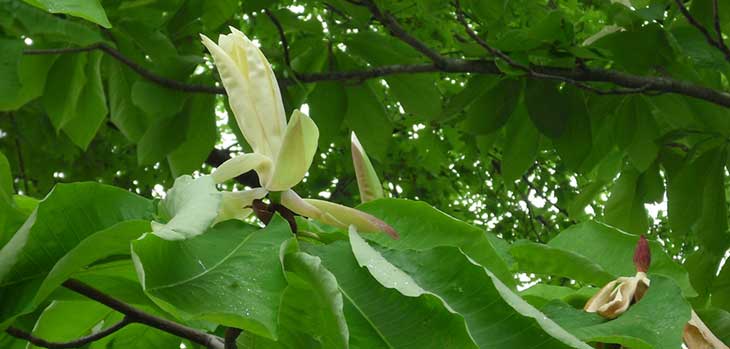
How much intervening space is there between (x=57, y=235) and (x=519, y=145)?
2.06 metres

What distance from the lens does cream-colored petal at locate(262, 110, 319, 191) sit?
24.5 inches

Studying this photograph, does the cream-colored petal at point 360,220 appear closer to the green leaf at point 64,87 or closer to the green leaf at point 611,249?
the green leaf at point 611,249

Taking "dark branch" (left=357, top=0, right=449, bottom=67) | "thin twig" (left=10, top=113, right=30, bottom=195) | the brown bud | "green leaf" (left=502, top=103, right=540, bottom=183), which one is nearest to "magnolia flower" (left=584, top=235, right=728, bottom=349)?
the brown bud

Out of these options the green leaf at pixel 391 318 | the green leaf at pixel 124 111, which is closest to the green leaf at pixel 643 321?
the green leaf at pixel 391 318

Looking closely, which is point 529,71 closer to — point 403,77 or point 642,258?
point 403,77

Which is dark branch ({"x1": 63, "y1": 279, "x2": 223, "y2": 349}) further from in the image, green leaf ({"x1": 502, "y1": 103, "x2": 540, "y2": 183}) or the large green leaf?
green leaf ({"x1": 502, "y1": 103, "x2": 540, "y2": 183})

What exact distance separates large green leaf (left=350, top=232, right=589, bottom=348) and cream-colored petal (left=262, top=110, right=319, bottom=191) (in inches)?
2.4

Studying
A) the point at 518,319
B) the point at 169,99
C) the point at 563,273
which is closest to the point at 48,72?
the point at 169,99

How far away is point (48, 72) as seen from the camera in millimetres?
2480

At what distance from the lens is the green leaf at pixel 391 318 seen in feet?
1.73

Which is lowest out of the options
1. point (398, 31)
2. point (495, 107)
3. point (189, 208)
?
point (189, 208)

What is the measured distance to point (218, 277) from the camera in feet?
1.79

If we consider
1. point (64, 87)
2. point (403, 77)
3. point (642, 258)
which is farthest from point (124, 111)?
point (642, 258)

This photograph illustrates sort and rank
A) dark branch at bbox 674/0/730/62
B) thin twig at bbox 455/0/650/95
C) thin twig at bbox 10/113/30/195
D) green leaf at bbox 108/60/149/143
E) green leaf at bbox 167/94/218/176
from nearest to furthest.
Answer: dark branch at bbox 674/0/730/62, thin twig at bbox 455/0/650/95, green leaf at bbox 167/94/218/176, green leaf at bbox 108/60/149/143, thin twig at bbox 10/113/30/195
